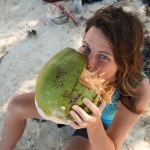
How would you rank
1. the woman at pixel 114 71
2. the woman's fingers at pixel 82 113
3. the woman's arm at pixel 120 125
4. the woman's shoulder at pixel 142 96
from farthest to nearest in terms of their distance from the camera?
the woman's shoulder at pixel 142 96 → the woman's arm at pixel 120 125 → the woman at pixel 114 71 → the woman's fingers at pixel 82 113

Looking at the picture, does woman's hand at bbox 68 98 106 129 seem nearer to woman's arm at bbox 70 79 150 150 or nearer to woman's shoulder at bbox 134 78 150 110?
woman's arm at bbox 70 79 150 150

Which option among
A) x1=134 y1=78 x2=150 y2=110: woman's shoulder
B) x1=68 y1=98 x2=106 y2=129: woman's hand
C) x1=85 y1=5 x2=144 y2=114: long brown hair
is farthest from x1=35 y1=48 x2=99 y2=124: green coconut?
x1=134 y1=78 x2=150 y2=110: woman's shoulder

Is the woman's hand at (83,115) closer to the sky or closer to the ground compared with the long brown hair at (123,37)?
closer to the ground

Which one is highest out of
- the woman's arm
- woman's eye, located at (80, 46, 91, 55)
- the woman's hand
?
woman's eye, located at (80, 46, 91, 55)

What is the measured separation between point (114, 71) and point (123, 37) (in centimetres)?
21

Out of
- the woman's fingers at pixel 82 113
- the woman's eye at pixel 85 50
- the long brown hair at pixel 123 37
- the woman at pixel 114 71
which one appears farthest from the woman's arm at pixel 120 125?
the woman's eye at pixel 85 50

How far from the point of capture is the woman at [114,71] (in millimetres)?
1534

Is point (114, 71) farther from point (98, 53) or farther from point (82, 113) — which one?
point (82, 113)

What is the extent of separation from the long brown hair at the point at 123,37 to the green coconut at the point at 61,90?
0.23 meters

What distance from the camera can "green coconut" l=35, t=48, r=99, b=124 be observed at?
140cm

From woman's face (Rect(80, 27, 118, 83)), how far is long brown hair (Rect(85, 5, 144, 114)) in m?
0.03

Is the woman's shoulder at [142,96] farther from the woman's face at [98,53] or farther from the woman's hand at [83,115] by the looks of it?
the woman's hand at [83,115]

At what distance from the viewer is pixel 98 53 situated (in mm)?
1566

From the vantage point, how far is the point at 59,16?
3672 millimetres
